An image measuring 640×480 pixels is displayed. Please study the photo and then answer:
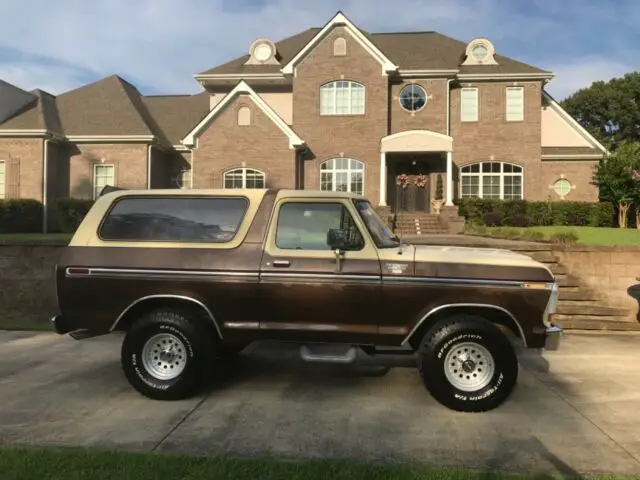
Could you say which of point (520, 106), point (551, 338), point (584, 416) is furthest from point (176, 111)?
point (584, 416)

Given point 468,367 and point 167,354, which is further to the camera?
point 167,354

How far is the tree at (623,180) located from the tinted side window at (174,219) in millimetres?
21534

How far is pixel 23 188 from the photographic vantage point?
24391 millimetres

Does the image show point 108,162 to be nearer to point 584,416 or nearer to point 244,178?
point 244,178

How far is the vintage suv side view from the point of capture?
5.14 metres

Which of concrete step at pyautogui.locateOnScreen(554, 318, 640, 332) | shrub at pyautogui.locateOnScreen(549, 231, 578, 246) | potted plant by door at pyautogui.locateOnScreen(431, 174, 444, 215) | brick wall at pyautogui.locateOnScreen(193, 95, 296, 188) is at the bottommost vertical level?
concrete step at pyautogui.locateOnScreen(554, 318, 640, 332)

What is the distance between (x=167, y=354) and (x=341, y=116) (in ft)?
65.8

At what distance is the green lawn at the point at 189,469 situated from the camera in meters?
3.68

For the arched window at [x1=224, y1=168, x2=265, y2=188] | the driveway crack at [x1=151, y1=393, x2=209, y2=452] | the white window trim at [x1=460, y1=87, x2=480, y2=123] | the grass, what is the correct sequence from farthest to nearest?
the white window trim at [x1=460, y1=87, x2=480, y2=123]
the arched window at [x1=224, y1=168, x2=265, y2=188]
the grass
the driveway crack at [x1=151, y1=393, x2=209, y2=452]

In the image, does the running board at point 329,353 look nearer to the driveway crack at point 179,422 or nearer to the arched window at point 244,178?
the driveway crack at point 179,422

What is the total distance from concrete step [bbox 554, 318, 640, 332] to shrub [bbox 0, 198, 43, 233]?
22.6 metres

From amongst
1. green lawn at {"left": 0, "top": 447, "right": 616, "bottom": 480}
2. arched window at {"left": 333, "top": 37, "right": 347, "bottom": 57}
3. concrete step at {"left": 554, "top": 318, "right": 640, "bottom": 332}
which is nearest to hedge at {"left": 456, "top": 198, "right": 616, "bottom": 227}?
arched window at {"left": 333, "top": 37, "right": 347, "bottom": 57}

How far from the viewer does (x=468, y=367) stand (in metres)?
5.20

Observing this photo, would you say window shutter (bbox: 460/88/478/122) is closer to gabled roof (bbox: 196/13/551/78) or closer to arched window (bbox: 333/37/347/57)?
gabled roof (bbox: 196/13/551/78)
